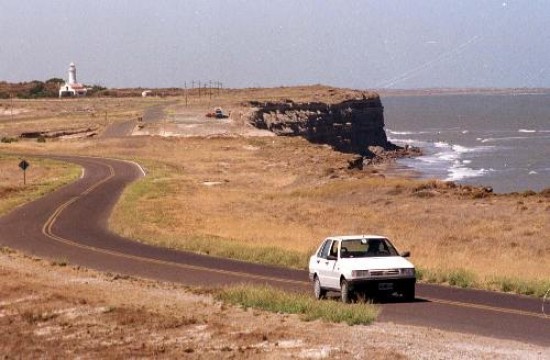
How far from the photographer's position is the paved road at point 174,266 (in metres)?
18.3

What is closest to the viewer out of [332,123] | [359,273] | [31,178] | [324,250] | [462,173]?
[359,273]

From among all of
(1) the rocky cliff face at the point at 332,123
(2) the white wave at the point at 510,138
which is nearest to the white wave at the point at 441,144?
(2) the white wave at the point at 510,138

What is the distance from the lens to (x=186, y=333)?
16.3 meters

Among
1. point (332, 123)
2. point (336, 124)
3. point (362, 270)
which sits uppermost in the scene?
point (362, 270)

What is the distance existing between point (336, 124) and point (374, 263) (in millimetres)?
116644

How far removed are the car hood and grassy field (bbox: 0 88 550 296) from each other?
3473mm

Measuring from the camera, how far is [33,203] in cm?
5534

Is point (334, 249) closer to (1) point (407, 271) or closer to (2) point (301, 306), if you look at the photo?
(1) point (407, 271)

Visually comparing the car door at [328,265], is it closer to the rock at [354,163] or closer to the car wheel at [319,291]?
the car wheel at [319,291]

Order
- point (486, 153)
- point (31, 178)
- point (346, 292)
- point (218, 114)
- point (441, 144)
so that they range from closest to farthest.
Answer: point (346, 292) → point (31, 178) → point (486, 153) → point (218, 114) → point (441, 144)

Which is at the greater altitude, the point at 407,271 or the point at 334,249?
the point at 334,249

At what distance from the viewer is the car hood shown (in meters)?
20.8

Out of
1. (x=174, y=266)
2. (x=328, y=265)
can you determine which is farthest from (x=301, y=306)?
(x=174, y=266)

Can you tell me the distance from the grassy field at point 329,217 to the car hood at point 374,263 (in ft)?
11.4
